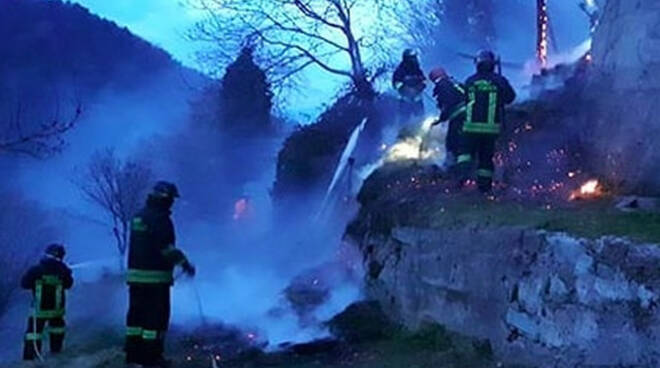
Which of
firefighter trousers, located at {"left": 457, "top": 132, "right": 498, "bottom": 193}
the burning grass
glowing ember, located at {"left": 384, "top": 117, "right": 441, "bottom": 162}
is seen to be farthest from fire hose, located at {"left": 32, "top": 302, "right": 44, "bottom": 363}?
glowing ember, located at {"left": 384, "top": 117, "right": 441, "bottom": 162}

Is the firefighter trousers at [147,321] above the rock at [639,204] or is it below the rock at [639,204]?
below

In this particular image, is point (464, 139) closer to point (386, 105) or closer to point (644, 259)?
point (644, 259)

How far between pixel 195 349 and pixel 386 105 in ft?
39.0

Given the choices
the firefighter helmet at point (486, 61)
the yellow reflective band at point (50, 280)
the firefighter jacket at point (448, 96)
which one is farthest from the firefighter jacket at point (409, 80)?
the yellow reflective band at point (50, 280)

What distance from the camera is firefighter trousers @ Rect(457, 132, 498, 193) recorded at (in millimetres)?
10234

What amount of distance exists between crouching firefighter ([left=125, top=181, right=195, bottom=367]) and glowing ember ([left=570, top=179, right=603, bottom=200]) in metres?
4.11

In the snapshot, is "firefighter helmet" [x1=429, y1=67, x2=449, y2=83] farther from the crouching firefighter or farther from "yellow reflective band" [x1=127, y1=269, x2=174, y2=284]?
"yellow reflective band" [x1=127, y1=269, x2=174, y2=284]

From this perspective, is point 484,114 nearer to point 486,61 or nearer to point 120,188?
point 486,61

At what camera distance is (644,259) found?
20.6 feet

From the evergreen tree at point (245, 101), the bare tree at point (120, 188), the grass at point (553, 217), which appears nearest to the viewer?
the grass at point (553, 217)

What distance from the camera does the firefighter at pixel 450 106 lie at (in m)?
12.1

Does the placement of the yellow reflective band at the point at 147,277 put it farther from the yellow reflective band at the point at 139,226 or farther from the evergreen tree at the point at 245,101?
the evergreen tree at the point at 245,101

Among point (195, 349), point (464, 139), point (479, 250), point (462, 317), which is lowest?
point (195, 349)

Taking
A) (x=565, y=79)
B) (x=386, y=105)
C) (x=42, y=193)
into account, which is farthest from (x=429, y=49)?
(x=42, y=193)
